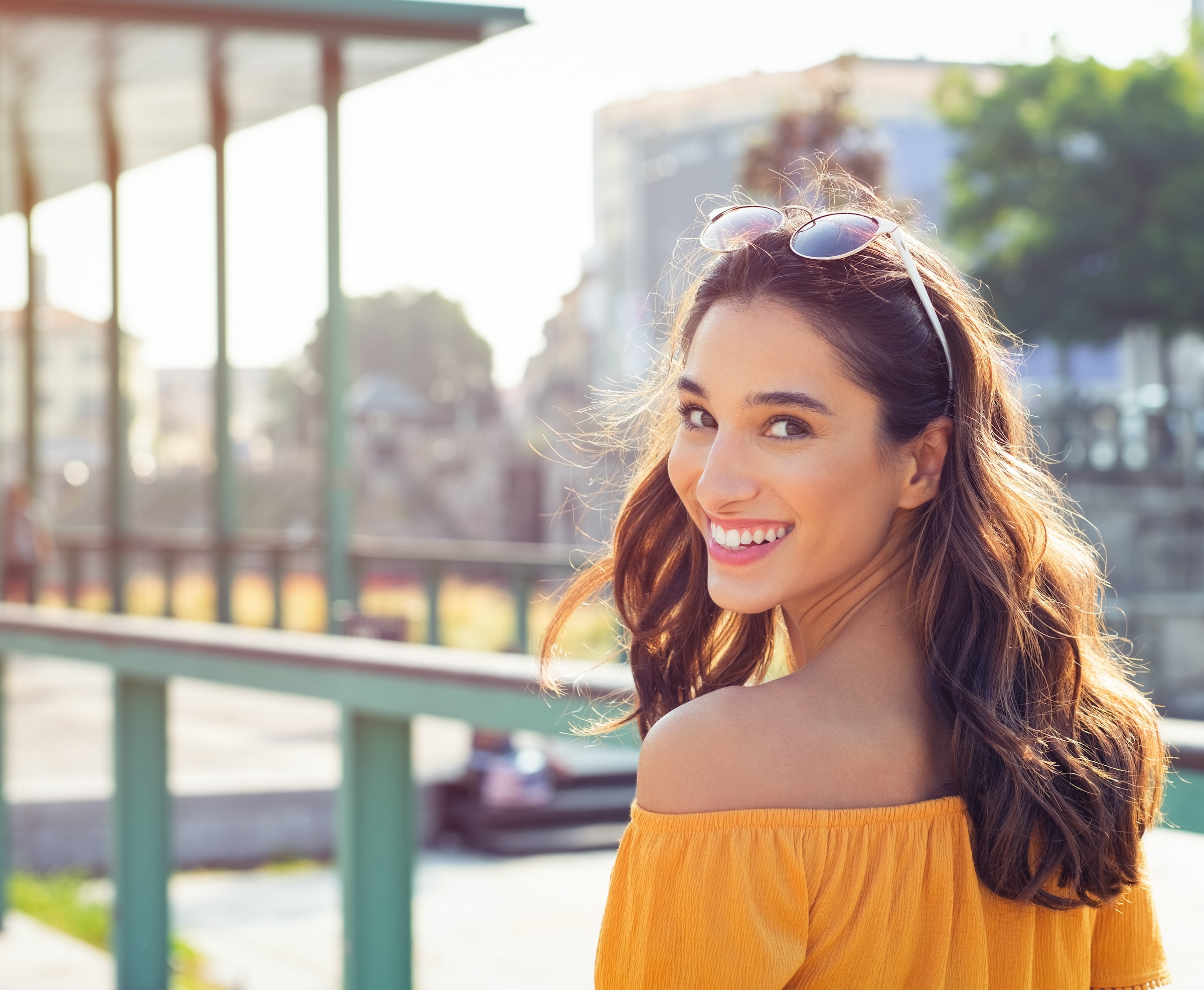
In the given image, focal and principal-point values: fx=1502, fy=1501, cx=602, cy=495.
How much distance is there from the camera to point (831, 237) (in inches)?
48.0

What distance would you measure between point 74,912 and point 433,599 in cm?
312

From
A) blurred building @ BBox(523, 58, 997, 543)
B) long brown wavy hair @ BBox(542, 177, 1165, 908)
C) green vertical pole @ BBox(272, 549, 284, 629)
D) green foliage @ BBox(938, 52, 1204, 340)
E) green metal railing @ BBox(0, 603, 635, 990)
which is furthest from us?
blurred building @ BBox(523, 58, 997, 543)

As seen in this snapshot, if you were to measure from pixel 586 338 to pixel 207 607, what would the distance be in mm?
28612

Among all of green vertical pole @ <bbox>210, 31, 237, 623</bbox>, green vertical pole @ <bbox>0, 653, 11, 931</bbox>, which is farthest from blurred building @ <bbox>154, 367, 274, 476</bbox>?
green vertical pole @ <bbox>0, 653, 11, 931</bbox>

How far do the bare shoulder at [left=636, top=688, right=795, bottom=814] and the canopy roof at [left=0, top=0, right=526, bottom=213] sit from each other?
5334mm

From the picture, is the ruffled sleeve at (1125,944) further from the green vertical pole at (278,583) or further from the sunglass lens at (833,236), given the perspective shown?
the green vertical pole at (278,583)

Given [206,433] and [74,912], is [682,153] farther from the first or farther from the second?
[74,912]

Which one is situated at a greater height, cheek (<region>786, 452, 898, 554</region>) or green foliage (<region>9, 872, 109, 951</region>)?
cheek (<region>786, 452, 898, 554</region>)

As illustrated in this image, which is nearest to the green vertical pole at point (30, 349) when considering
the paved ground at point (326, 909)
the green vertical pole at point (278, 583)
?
the paved ground at point (326, 909)

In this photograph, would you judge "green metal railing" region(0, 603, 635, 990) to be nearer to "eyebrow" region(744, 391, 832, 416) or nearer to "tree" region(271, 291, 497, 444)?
"eyebrow" region(744, 391, 832, 416)

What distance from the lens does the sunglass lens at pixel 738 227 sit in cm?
129

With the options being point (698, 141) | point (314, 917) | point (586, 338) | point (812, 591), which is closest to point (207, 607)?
point (314, 917)

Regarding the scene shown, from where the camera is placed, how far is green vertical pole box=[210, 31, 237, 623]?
780 centimetres

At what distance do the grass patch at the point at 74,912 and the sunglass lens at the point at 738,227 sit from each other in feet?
11.8
